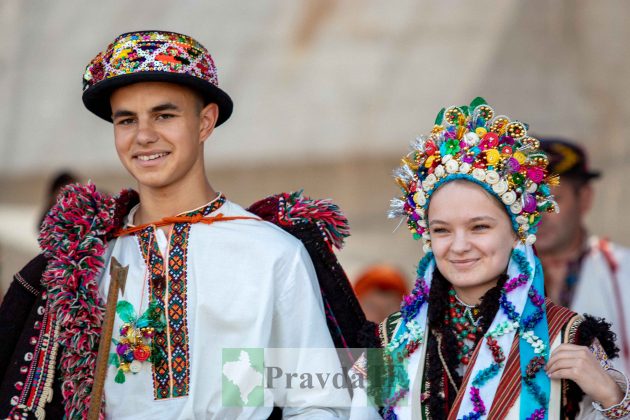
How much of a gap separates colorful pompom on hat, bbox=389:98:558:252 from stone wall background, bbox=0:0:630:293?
3.51 m

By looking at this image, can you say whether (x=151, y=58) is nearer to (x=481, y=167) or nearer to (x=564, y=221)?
(x=481, y=167)

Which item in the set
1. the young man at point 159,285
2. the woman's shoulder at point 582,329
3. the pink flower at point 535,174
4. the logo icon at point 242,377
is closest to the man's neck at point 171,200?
the young man at point 159,285

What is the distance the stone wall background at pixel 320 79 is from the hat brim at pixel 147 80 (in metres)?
3.25

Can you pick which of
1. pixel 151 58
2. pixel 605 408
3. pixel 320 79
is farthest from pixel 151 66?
pixel 320 79

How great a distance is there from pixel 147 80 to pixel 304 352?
92cm

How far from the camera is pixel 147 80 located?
3768 millimetres

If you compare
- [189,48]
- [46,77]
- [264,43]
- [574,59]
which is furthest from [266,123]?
[189,48]

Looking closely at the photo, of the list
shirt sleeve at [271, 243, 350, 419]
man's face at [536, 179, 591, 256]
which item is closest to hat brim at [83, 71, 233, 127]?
shirt sleeve at [271, 243, 350, 419]

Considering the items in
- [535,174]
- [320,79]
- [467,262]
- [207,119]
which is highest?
[320,79]

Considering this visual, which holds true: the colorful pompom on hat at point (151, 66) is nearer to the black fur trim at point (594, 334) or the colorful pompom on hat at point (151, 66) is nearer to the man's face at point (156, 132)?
the man's face at point (156, 132)

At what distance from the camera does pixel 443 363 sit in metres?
3.60

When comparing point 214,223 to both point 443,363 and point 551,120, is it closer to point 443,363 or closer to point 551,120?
point 443,363

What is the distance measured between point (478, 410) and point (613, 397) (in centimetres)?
36

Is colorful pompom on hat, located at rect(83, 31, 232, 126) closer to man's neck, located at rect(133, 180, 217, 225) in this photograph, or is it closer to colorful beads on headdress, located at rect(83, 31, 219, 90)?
colorful beads on headdress, located at rect(83, 31, 219, 90)
